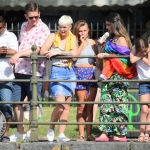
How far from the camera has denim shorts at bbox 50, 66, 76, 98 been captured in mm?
9391

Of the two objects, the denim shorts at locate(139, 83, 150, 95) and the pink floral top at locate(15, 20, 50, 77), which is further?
the pink floral top at locate(15, 20, 50, 77)

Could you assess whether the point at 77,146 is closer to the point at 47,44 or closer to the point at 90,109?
the point at 90,109

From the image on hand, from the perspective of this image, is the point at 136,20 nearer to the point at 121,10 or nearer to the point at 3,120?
the point at 121,10

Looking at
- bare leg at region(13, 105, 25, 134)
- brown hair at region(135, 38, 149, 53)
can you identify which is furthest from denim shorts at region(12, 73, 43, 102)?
brown hair at region(135, 38, 149, 53)

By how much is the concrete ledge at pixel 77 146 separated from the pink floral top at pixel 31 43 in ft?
3.11

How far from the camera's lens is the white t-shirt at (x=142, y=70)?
30.3ft

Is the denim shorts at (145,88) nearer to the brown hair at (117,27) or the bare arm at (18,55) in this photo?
the brown hair at (117,27)

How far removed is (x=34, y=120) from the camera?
934cm

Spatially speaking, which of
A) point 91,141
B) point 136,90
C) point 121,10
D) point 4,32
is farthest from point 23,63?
point 121,10

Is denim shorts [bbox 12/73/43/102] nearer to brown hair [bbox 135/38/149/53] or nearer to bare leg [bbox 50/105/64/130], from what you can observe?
bare leg [bbox 50/105/64/130]

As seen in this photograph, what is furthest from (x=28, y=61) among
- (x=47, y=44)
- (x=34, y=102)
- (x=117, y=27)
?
(x=117, y=27)

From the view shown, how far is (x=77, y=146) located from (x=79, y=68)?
1.06m

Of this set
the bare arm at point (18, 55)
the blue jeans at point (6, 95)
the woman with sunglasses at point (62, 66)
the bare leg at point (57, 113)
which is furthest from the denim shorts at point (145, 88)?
the blue jeans at point (6, 95)

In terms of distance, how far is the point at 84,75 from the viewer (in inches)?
376
